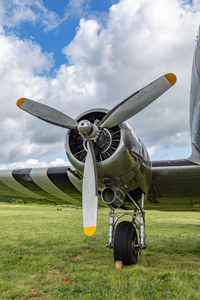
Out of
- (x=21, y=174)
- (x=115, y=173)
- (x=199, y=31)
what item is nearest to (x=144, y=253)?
(x=115, y=173)

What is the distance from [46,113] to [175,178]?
3369mm

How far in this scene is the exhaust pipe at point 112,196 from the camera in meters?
5.34

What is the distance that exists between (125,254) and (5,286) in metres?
2.33

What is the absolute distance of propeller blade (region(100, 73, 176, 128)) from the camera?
480 cm

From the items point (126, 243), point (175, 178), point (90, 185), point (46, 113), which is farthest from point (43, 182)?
point (175, 178)

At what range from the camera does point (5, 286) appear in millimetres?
4262

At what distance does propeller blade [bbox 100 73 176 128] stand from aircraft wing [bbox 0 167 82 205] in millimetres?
1756

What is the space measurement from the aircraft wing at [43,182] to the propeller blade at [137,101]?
69.1 inches

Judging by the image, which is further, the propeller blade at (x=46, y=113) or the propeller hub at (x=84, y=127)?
the propeller blade at (x=46, y=113)

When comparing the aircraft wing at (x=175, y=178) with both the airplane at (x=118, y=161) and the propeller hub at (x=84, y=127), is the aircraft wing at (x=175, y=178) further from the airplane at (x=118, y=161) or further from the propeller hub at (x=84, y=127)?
the propeller hub at (x=84, y=127)

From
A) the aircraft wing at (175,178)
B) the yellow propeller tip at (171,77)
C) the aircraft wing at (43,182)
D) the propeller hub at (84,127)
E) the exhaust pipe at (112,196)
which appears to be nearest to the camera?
the propeller hub at (84,127)

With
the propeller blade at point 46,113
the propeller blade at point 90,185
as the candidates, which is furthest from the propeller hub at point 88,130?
the propeller blade at point 46,113

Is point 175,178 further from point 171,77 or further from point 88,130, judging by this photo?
point 88,130

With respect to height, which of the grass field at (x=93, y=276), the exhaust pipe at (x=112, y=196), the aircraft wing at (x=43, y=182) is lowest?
the grass field at (x=93, y=276)
